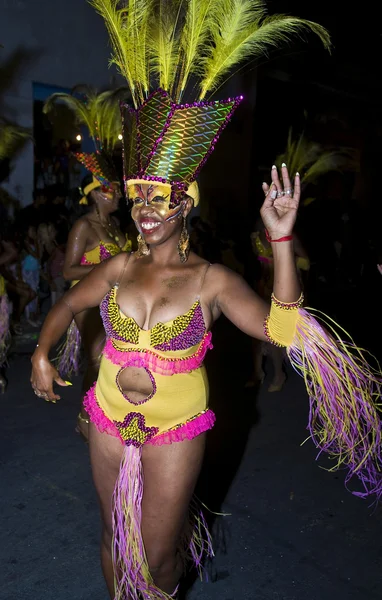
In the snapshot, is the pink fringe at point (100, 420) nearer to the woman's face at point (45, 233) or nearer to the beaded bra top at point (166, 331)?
the beaded bra top at point (166, 331)

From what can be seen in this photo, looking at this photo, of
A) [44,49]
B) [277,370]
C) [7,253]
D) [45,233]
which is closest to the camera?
[7,253]

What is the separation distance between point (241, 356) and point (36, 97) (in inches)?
265

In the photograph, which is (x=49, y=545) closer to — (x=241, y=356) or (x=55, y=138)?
(x=241, y=356)

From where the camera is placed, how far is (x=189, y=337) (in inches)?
99.0

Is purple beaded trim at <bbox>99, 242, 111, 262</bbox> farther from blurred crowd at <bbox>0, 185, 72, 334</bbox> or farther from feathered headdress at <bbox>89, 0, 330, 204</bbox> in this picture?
blurred crowd at <bbox>0, 185, 72, 334</bbox>

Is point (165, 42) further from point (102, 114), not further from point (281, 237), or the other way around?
point (102, 114)

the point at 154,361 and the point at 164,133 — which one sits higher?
the point at 164,133

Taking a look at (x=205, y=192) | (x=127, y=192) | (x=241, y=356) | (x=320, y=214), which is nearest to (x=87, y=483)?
(x=127, y=192)

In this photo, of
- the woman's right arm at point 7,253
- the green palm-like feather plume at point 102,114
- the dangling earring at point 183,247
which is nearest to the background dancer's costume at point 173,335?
the dangling earring at point 183,247

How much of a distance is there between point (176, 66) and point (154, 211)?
2.36ft

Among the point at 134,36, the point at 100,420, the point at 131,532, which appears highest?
the point at 134,36

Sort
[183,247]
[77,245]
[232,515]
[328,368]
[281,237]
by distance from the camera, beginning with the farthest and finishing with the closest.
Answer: [77,245] → [232,515] → [183,247] → [328,368] → [281,237]

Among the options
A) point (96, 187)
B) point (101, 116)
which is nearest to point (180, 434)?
point (96, 187)

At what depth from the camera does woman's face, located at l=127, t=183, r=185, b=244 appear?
2.54 meters
